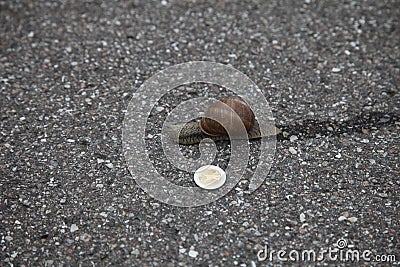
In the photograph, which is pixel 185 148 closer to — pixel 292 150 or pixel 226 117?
pixel 226 117

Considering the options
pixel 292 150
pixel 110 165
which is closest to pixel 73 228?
pixel 110 165

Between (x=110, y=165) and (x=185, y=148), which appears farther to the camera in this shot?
(x=185, y=148)

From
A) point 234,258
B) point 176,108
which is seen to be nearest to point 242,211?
point 234,258

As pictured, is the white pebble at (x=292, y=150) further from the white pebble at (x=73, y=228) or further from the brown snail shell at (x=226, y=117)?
the white pebble at (x=73, y=228)

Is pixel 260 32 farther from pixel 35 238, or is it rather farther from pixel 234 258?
pixel 35 238

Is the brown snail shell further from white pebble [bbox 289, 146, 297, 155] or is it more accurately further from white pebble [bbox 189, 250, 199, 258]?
white pebble [bbox 189, 250, 199, 258]

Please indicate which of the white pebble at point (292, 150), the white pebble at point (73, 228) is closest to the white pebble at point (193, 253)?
the white pebble at point (73, 228)
